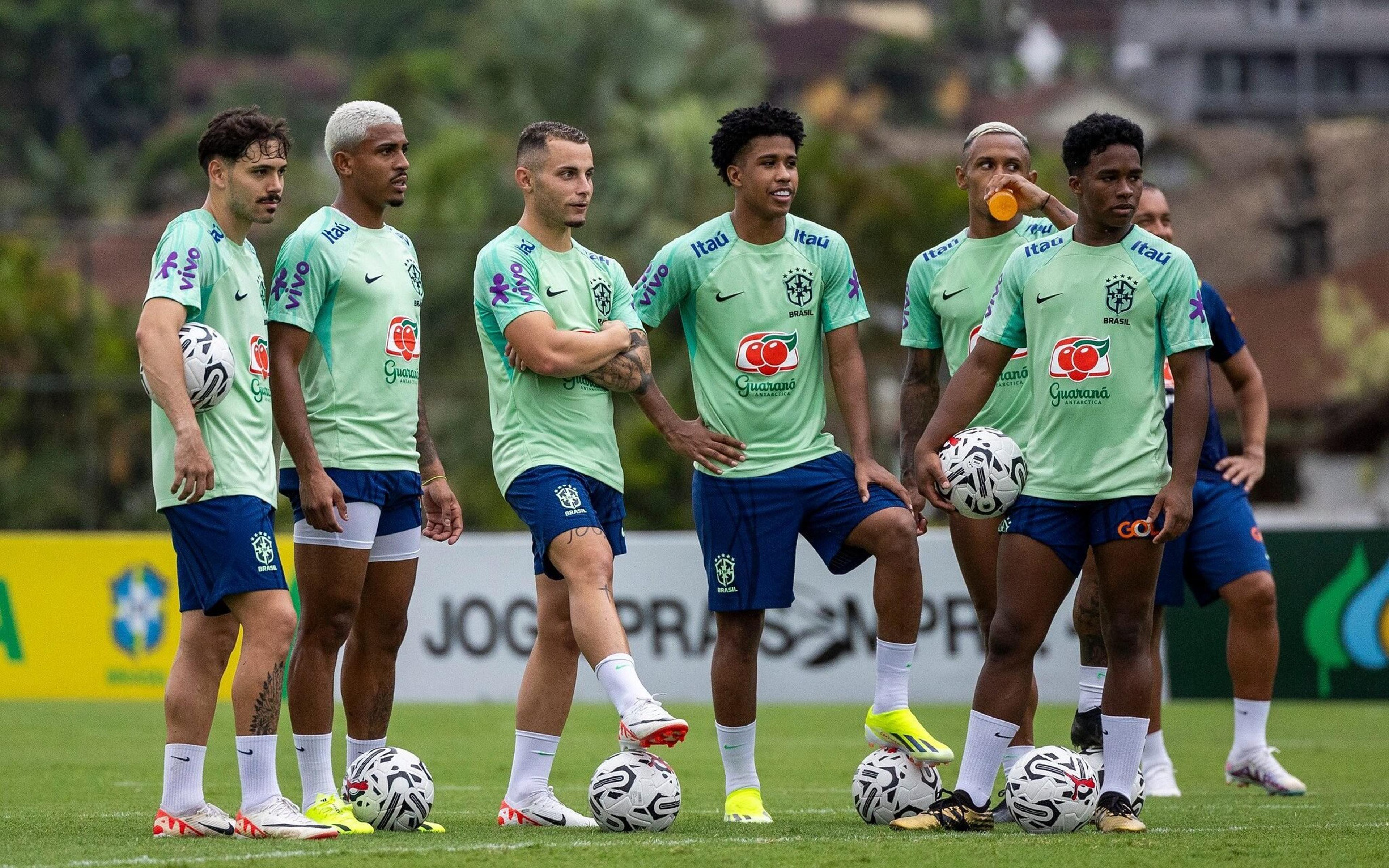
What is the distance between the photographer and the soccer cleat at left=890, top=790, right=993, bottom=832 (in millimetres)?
7094

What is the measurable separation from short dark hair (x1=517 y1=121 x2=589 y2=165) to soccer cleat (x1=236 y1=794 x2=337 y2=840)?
8.91ft

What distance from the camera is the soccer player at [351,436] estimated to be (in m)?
7.27

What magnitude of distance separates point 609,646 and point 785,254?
1892 mm

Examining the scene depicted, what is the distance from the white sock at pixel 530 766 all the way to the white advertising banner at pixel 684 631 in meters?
8.23

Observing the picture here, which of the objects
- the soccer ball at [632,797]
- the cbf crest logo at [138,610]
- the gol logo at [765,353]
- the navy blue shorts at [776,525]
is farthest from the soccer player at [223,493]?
the cbf crest logo at [138,610]

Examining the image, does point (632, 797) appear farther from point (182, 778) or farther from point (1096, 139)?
point (1096, 139)

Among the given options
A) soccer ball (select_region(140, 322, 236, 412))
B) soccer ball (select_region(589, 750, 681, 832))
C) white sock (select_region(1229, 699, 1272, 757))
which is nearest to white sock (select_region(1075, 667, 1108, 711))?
white sock (select_region(1229, 699, 1272, 757))

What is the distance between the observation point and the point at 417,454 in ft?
25.1

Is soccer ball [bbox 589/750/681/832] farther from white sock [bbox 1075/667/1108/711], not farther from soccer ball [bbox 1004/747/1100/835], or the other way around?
white sock [bbox 1075/667/1108/711]

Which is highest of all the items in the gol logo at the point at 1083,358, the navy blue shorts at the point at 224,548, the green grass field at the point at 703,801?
the gol logo at the point at 1083,358

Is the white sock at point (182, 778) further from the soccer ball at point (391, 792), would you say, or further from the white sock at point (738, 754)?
the white sock at point (738, 754)

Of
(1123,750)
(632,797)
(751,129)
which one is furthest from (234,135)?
(1123,750)

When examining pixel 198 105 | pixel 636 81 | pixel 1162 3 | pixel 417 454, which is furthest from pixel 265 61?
pixel 417 454

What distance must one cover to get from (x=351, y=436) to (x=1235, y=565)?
4.66m
